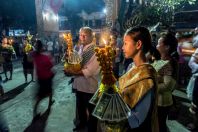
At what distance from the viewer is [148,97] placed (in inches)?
87.0

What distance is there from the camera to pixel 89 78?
16.9 feet

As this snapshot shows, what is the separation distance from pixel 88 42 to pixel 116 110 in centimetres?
309

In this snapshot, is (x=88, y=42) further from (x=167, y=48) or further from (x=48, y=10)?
(x=48, y=10)

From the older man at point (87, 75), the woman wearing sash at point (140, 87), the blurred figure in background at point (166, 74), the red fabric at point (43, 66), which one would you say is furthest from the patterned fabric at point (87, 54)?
the woman wearing sash at point (140, 87)

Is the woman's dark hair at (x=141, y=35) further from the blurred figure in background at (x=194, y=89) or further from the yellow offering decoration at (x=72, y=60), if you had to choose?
the blurred figure in background at (x=194, y=89)

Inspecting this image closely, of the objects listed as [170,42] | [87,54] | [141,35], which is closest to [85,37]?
[87,54]

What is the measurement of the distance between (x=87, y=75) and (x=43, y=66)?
238 cm

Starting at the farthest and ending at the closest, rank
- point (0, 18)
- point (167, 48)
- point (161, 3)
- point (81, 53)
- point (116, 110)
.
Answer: point (0, 18) < point (161, 3) < point (81, 53) < point (167, 48) < point (116, 110)

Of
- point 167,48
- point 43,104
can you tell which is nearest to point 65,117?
point 43,104

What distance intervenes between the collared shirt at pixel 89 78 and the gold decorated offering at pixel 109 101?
2.65 meters

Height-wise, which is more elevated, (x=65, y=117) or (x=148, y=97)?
(x=148, y=97)

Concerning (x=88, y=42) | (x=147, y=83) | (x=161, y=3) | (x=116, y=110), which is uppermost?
(x=161, y=3)

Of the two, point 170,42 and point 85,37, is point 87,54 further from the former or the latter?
point 170,42

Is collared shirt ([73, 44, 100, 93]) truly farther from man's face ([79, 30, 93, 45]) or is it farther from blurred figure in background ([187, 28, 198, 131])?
blurred figure in background ([187, 28, 198, 131])
